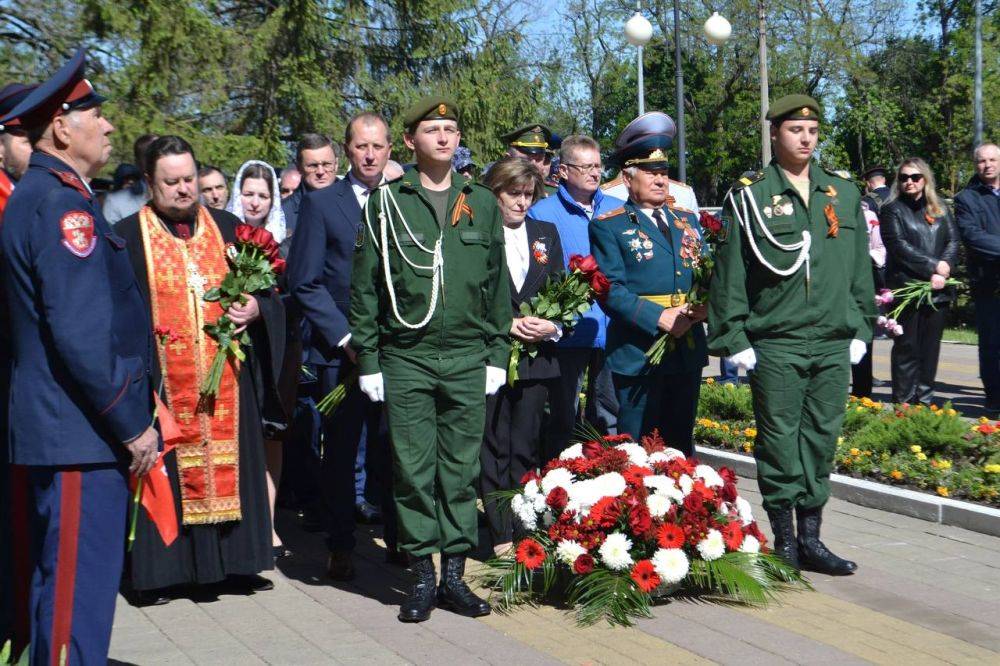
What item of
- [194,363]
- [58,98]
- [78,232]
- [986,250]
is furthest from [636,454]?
[986,250]

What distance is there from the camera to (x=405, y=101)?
2656 centimetres

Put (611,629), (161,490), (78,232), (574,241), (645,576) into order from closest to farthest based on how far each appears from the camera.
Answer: (78,232), (161,490), (611,629), (645,576), (574,241)

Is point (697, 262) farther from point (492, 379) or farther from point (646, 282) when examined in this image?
point (492, 379)

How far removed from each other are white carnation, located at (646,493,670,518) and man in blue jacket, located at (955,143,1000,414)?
21.0 feet

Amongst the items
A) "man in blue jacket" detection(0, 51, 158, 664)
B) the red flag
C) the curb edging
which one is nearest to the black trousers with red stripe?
"man in blue jacket" detection(0, 51, 158, 664)

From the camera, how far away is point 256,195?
7.82 meters

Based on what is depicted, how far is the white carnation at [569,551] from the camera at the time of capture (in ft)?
19.2

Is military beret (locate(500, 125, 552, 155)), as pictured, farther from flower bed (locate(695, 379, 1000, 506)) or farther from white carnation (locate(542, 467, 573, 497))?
white carnation (locate(542, 467, 573, 497))

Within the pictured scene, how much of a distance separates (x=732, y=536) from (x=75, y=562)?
121 inches

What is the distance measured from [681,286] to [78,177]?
3.62 m

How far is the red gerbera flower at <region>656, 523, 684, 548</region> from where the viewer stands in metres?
5.77

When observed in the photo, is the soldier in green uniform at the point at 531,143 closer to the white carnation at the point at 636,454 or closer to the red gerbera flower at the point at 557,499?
the white carnation at the point at 636,454

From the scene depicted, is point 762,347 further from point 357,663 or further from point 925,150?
point 925,150

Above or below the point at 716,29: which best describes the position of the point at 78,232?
below
